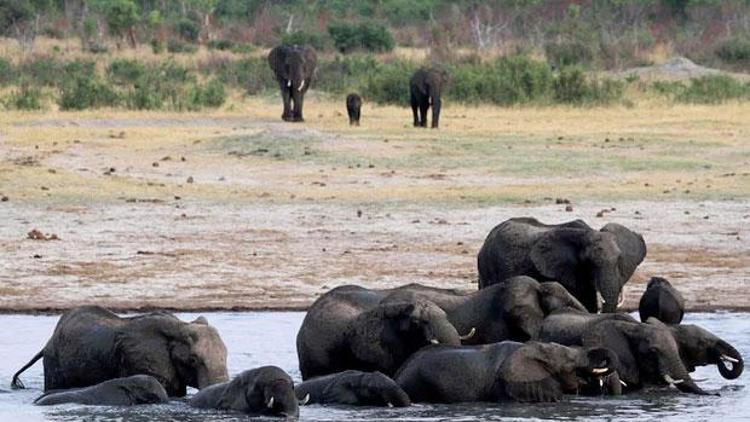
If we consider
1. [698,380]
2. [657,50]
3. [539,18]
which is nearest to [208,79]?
[657,50]

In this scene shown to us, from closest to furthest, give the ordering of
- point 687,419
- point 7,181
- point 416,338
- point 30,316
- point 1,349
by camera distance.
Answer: point 687,419 < point 416,338 < point 1,349 < point 30,316 < point 7,181

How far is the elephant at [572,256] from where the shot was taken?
14.6 m

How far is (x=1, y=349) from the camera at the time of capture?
1485cm

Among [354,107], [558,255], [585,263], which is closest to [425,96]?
[354,107]

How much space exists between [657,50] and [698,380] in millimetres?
46116

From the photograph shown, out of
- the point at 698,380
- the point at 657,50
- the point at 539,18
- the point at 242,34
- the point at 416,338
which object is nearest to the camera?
the point at 416,338

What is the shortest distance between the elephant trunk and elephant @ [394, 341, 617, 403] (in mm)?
1282

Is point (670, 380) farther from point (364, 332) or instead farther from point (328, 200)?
point (328, 200)

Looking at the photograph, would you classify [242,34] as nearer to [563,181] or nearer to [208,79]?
[208,79]

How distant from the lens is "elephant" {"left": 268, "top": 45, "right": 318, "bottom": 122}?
3991 centimetres

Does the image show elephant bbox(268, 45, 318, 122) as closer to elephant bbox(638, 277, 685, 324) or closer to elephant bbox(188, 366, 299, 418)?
elephant bbox(638, 277, 685, 324)

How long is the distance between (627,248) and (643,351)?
2754 mm

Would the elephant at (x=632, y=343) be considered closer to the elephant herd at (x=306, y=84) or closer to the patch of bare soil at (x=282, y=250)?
the patch of bare soil at (x=282, y=250)

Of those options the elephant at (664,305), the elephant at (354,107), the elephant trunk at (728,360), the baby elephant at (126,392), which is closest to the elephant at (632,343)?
the elephant trunk at (728,360)
